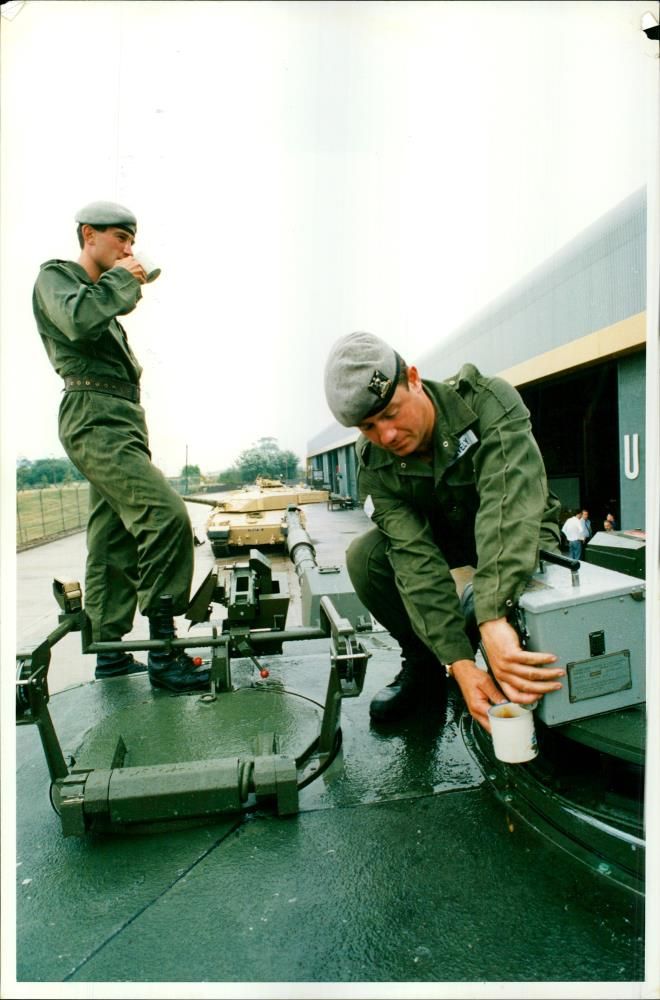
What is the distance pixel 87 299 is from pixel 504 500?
1426 millimetres

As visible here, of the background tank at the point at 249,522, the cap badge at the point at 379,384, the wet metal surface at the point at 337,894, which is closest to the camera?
the wet metal surface at the point at 337,894

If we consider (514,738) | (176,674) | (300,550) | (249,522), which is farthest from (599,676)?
(249,522)

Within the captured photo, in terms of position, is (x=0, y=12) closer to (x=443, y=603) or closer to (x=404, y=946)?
(x=443, y=603)

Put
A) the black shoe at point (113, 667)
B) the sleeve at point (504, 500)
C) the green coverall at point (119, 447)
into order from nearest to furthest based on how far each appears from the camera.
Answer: the sleeve at point (504, 500)
the green coverall at point (119, 447)
the black shoe at point (113, 667)

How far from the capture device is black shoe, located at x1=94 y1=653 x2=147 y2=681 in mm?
2555

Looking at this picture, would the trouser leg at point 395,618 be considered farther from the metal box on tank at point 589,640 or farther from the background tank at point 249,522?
the background tank at point 249,522

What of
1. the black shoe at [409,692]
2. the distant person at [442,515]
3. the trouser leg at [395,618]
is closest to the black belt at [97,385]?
the distant person at [442,515]

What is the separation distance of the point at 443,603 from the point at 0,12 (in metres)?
1.59

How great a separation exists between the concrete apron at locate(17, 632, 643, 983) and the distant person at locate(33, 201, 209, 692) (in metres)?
0.69

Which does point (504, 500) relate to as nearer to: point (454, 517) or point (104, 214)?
point (454, 517)

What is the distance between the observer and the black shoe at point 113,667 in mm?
2555

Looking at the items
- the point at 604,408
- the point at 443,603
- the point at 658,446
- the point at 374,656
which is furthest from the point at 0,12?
the point at 604,408

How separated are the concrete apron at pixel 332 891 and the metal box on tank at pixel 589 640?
303 mm

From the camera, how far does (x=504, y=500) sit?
1625 millimetres
